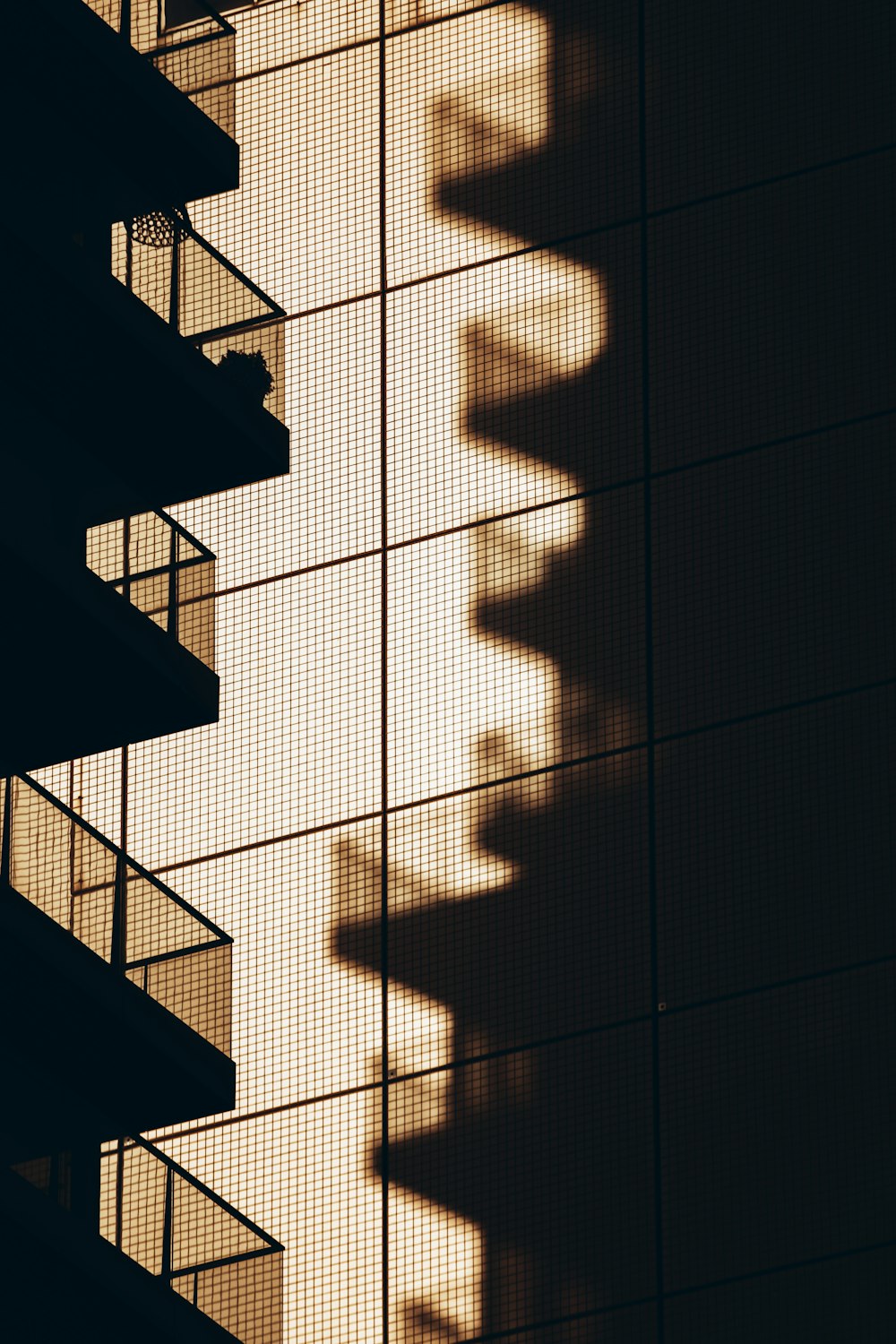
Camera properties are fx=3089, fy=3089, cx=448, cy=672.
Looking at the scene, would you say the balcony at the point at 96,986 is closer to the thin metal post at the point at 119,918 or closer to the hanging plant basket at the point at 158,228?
the thin metal post at the point at 119,918

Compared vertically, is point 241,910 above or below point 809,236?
below

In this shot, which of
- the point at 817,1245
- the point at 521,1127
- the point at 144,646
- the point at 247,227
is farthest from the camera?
the point at 247,227

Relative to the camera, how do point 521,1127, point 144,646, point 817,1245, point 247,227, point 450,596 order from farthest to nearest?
point 247,227
point 450,596
point 521,1127
point 817,1245
point 144,646

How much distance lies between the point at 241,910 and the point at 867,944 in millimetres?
6326

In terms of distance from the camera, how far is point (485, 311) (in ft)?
94.0

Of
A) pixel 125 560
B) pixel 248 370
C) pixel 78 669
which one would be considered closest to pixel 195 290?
pixel 248 370

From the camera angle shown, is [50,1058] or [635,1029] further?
[635,1029]

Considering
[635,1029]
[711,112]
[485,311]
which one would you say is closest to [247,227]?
[485,311]

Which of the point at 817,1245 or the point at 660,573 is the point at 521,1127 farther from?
the point at 660,573

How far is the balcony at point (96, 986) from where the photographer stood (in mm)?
20875

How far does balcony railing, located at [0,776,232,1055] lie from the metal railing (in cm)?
124

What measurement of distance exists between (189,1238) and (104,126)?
838 centimetres

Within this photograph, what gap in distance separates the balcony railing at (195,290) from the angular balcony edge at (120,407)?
0.76 ft

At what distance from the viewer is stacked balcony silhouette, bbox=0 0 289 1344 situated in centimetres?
2102
